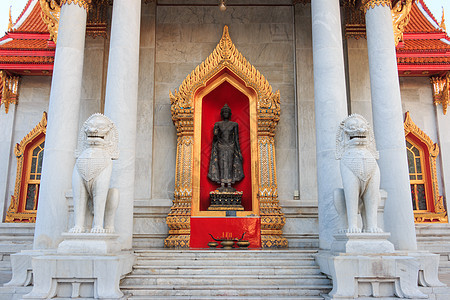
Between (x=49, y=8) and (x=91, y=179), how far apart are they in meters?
7.44

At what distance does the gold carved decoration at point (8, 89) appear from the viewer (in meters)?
13.6

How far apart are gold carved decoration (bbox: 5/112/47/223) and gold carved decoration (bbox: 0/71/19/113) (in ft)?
4.30

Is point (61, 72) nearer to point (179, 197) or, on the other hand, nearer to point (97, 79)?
point (97, 79)

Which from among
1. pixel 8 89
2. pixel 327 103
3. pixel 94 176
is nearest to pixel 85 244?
pixel 94 176

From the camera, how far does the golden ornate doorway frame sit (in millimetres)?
11307

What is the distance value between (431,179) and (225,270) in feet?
28.6

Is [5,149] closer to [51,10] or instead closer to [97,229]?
[51,10]

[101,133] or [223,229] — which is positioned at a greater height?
[101,133]

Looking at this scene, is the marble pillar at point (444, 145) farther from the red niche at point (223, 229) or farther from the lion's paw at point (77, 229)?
the lion's paw at point (77, 229)

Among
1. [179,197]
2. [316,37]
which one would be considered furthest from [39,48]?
[316,37]

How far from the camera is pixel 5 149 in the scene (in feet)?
43.8

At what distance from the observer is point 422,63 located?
1316cm

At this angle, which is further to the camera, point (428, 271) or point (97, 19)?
point (97, 19)

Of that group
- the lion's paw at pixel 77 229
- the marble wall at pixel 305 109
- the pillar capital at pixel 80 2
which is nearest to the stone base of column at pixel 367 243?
the lion's paw at pixel 77 229
